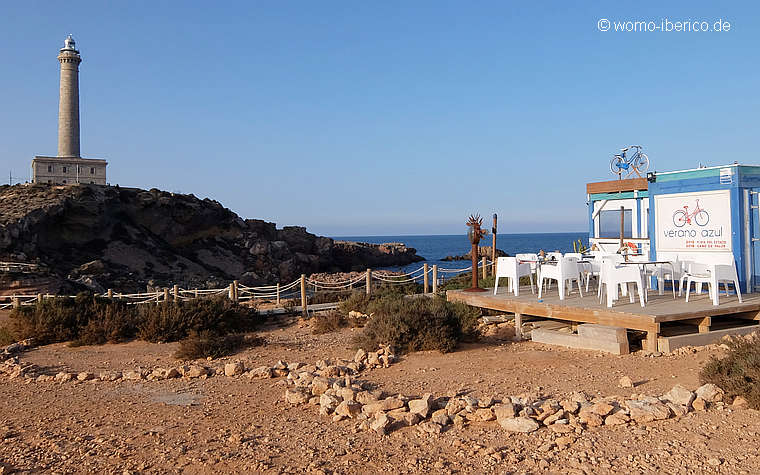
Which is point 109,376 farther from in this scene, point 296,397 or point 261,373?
point 296,397

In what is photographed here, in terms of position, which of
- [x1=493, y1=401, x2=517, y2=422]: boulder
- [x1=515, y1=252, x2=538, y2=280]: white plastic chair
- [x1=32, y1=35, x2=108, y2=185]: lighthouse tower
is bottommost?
[x1=493, y1=401, x2=517, y2=422]: boulder

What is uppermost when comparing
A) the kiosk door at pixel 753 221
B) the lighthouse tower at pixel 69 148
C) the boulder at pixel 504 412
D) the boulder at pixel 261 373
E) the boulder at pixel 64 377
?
the lighthouse tower at pixel 69 148

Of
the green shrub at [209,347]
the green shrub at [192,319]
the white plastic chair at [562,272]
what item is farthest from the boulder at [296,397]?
the green shrub at [192,319]

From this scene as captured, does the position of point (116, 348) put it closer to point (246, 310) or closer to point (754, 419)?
point (246, 310)

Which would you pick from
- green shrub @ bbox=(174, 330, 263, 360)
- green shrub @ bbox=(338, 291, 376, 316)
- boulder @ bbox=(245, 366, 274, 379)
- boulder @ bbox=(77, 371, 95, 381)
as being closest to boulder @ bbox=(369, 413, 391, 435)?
boulder @ bbox=(245, 366, 274, 379)

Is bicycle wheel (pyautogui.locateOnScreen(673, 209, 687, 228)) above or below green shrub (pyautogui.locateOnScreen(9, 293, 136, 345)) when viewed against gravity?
above

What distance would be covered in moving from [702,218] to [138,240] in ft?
134

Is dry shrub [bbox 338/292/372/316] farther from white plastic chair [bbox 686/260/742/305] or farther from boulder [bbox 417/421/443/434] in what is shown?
boulder [bbox 417/421/443/434]

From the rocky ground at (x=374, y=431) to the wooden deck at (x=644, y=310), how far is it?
0.49m

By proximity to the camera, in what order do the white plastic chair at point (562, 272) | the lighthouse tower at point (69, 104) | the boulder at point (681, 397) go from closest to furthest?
the boulder at point (681, 397)
the white plastic chair at point (562, 272)
the lighthouse tower at point (69, 104)

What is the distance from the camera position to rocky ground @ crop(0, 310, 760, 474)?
418 cm

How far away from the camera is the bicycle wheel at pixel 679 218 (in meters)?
10.4

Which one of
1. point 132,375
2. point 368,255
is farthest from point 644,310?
point 368,255

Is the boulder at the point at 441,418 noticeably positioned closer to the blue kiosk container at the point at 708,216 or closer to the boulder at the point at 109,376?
the boulder at the point at 109,376
